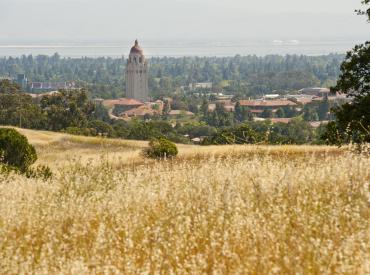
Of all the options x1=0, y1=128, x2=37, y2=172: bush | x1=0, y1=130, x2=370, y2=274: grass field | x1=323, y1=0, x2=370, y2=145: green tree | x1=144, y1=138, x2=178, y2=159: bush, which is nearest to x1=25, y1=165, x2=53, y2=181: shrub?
x1=0, y1=130, x2=370, y2=274: grass field

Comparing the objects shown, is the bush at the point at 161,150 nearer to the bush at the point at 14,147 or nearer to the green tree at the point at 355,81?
the bush at the point at 14,147

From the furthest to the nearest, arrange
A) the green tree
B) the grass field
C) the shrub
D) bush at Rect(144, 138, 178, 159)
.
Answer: bush at Rect(144, 138, 178, 159)
the green tree
the shrub
the grass field

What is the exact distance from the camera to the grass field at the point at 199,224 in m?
4.86

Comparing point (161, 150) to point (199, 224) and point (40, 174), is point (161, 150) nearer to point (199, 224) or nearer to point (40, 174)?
point (40, 174)

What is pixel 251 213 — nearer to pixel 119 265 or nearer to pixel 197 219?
pixel 197 219

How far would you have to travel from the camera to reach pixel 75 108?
287 ft

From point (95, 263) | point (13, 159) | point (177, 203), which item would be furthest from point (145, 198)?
point (13, 159)

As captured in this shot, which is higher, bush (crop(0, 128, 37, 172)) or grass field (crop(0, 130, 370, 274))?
grass field (crop(0, 130, 370, 274))

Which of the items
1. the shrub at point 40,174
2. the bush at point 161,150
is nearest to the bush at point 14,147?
the bush at point 161,150

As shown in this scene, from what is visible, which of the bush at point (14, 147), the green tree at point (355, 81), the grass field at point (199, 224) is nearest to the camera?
the grass field at point (199, 224)

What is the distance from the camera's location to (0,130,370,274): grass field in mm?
4863

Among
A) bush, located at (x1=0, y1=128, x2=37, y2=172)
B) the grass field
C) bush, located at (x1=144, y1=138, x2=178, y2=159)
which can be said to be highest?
the grass field

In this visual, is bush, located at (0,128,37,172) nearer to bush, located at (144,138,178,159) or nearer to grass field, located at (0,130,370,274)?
bush, located at (144,138,178,159)

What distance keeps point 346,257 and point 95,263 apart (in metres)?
1.72
